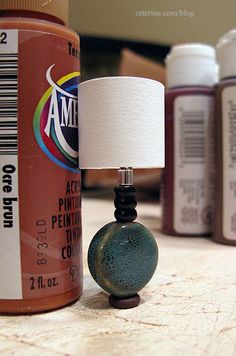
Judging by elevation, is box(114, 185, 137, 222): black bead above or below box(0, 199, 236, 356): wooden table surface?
above

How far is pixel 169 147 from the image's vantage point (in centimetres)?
61

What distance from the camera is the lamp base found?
1.05ft

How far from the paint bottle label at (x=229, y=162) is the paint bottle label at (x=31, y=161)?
278 millimetres

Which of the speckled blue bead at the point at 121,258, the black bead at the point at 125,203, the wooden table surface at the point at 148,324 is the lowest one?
the wooden table surface at the point at 148,324

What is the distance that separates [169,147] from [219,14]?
209mm

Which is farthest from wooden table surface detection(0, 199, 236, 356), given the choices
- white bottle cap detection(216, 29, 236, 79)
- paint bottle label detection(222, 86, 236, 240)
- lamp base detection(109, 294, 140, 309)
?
white bottle cap detection(216, 29, 236, 79)

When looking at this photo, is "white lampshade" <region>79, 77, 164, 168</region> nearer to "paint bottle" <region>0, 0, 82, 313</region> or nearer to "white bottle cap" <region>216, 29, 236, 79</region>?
"paint bottle" <region>0, 0, 82, 313</region>

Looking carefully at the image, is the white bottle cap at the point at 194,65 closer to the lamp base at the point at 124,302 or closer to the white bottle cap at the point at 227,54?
the white bottle cap at the point at 227,54

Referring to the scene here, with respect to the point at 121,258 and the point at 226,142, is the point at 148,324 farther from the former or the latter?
the point at 226,142

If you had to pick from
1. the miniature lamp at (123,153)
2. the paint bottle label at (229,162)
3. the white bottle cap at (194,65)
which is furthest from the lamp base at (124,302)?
the white bottle cap at (194,65)

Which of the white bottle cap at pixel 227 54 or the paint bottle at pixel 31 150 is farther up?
the white bottle cap at pixel 227 54

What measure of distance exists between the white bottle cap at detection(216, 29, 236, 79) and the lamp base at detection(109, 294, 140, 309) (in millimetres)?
317

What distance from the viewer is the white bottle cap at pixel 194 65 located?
596mm

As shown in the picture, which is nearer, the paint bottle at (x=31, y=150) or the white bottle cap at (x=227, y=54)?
the paint bottle at (x=31, y=150)
